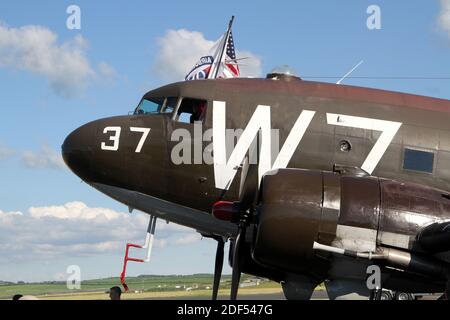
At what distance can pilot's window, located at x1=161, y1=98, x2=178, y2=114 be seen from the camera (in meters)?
Result: 14.7

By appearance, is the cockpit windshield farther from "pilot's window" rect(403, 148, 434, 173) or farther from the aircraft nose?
"pilot's window" rect(403, 148, 434, 173)

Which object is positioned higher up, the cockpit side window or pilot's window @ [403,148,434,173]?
the cockpit side window

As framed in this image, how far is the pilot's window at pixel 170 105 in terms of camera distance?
1473 cm

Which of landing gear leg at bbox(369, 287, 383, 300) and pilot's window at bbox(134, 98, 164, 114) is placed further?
pilot's window at bbox(134, 98, 164, 114)

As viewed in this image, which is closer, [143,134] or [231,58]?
[143,134]

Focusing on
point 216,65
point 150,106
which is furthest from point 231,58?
point 150,106

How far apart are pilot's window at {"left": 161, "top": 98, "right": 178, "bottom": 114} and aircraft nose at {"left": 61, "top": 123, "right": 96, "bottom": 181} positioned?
1617 mm

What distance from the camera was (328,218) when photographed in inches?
415

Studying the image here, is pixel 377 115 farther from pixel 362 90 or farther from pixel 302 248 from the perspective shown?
pixel 302 248

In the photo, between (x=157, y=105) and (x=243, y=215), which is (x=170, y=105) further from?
(x=243, y=215)

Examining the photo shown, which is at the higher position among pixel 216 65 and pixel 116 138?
pixel 216 65

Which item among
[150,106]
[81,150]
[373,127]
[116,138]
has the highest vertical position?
[150,106]

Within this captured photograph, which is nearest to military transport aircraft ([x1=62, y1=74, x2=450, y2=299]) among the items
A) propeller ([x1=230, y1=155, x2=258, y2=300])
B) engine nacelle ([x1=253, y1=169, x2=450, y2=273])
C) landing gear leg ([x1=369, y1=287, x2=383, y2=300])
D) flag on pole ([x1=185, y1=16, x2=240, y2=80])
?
propeller ([x1=230, y1=155, x2=258, y2=300])

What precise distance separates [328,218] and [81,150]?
6.22 metres
